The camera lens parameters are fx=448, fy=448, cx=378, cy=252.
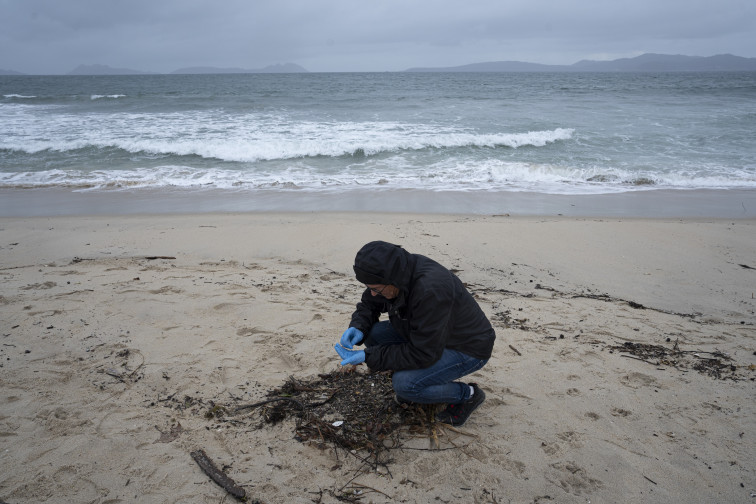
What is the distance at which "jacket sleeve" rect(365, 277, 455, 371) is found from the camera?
2.44 metres

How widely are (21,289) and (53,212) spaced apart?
4.47 m

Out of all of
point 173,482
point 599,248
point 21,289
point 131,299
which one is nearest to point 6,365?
point 131,299

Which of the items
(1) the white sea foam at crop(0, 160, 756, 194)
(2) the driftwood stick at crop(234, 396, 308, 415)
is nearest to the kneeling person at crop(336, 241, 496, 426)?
(2) the driftwood stick at crop(234, 396, 308, 415)

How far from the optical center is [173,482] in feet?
8.00

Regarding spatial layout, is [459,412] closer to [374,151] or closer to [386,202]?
[386,202]

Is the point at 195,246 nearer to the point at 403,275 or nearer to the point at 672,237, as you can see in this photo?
the point at 403,275

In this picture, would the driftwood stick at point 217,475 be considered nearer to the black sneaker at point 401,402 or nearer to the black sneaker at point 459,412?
the black sneaker at point 401,402

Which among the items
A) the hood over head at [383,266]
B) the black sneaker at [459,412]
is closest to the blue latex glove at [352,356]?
the hood over head at [383,266]

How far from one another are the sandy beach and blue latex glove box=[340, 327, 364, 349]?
636 millimetres

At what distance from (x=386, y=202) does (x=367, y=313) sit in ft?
20.0

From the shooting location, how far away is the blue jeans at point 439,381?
2760 millimetres

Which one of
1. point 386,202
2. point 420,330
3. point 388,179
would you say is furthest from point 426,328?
point 388,179

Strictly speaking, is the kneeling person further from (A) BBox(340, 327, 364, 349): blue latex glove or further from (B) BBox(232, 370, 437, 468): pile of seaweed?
(B) BBox(232, 370, 437, 468): pile of seaweed

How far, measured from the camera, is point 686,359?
12.0ft
